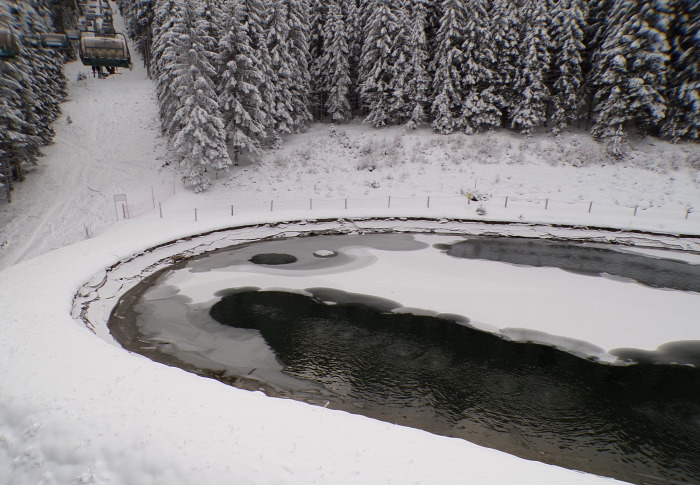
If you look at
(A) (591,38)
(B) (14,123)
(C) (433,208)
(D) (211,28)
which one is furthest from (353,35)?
(B) (14,123)

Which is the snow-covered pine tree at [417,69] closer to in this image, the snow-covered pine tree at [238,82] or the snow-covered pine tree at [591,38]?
the snow-covered pine tree at [591,38]

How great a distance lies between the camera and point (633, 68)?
30984 mm

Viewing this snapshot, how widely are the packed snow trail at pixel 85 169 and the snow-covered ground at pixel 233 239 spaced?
0.66 ft

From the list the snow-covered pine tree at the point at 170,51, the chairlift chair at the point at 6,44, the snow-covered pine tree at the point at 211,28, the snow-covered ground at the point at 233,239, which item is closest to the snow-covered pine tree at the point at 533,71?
the snow-covered ground at the point at 233,239

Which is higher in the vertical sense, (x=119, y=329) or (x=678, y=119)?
(x=678, y=119)

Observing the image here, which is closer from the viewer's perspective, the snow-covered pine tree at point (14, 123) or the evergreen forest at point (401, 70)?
the snow-covered pine tree at point (14, 123)

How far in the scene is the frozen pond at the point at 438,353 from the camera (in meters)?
9.02

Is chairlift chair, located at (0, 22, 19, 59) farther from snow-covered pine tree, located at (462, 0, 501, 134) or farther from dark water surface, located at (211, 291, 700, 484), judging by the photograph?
snow-covered pine tree, located at (462, 0, 501, 134)

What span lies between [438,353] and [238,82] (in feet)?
89.6

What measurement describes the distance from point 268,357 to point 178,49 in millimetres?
25854

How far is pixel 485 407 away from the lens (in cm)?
973

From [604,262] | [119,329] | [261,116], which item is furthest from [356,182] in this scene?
[119,329]

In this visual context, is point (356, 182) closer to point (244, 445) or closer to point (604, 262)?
point (604, 262)

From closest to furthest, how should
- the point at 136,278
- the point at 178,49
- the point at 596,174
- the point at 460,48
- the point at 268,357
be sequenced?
1. the point at 268,357
2. the point at 136,278
3. the point at 178,49
4. the point at 596,174
5. the point at 460,48
